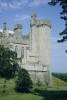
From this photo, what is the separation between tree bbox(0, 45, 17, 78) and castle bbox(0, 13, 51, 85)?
342 cm

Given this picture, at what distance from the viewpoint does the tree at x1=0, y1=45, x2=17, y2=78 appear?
1665 inches

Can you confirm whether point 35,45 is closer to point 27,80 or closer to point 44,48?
point 44,48

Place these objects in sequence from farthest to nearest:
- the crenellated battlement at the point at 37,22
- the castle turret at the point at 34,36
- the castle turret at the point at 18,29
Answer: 1. the castle turret at the point at 34,36
2. the crenellated battlement at the point at 37,22
3. the castle turret at the point at 18,29

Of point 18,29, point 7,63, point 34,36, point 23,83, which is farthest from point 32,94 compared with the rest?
point 18,29

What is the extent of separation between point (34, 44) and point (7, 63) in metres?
12.2

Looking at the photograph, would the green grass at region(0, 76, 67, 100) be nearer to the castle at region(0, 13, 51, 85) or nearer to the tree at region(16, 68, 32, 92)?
the tree at region(16, 68, 32, 92)

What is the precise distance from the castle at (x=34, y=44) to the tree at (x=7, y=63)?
135 inches

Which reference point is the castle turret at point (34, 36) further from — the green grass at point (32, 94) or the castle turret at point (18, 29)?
the green grass at point (32, 94)

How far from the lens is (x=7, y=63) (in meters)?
42.4

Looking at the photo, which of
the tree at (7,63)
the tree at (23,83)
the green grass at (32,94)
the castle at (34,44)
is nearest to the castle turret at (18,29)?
the castle at (34,44)

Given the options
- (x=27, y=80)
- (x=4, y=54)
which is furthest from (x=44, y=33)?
(x=27, y=80)

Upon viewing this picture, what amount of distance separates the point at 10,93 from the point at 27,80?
13.4 ft

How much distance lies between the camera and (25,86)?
36.9 meters

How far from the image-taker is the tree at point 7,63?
139ft
